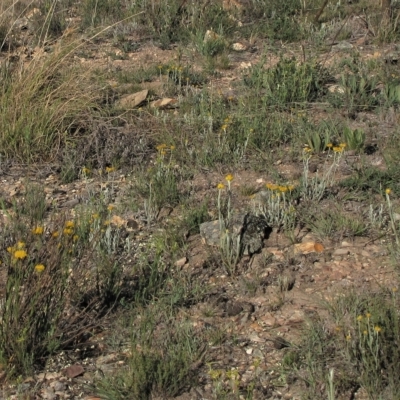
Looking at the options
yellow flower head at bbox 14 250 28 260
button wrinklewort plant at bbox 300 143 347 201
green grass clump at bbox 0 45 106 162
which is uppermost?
yellow flower head at bbox 14 250 28 260

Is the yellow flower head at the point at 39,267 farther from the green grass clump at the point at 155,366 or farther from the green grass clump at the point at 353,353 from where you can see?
the green grass clump at the point at 353,353

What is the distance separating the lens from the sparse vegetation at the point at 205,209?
3.34 meters

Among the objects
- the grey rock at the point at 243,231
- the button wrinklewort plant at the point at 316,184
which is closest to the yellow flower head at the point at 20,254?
the grey rock at the point at 243,231

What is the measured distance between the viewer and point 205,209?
4629mm

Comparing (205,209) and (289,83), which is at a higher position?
(289,83)

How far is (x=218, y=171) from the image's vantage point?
5.33m

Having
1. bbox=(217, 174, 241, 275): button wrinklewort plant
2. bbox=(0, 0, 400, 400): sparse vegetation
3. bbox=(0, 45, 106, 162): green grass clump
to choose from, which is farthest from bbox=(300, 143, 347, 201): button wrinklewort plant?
bbox=(0, 45, 106, 162): green grass clump

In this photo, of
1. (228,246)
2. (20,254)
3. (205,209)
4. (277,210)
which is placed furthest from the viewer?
(205,209)

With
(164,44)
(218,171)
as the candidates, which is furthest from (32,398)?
(164,44)

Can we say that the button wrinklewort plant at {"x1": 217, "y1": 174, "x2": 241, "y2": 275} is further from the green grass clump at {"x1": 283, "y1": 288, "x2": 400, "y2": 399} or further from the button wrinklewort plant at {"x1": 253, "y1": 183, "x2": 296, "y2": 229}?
the green grass clump at {"x1": 283, "y1": 288, "x2": 400, "y2": 399}

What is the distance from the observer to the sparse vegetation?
→ 3.34 m

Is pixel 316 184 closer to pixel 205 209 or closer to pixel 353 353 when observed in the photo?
pixel 205 209

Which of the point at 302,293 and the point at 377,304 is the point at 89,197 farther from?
the point at 377,304

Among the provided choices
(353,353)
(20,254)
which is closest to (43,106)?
(20,254)
